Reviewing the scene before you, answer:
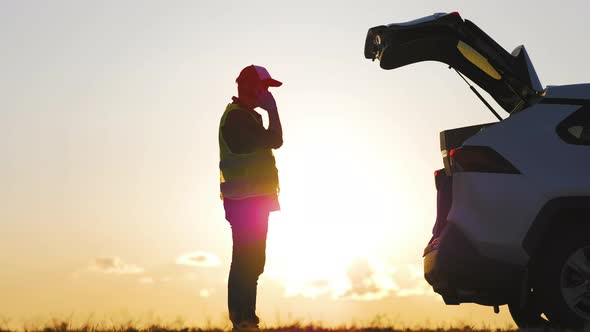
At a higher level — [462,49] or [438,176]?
[462,49]

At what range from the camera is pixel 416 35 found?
29.2 feet

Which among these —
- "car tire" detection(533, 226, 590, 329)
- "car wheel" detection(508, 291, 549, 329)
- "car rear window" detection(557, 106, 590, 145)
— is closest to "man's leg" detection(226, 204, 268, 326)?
"car wheel" detection(508, 291, 549, 329)

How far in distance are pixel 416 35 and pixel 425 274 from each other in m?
2.04

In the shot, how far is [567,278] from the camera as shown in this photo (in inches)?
320

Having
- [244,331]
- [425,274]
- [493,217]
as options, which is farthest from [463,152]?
[244,331]

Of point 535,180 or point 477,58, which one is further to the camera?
point 477,58

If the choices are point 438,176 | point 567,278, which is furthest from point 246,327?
point 567,278

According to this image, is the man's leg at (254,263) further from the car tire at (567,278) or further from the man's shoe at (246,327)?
the car tire at (567,278)

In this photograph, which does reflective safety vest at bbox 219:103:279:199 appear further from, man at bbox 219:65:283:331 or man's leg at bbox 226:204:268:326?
man's leg at bbox 226:204:268:326

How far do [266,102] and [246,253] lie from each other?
4.22ft

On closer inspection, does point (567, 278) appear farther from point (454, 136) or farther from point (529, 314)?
point (454, 136)

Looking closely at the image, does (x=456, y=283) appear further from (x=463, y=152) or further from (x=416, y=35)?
(x=416, y=35)

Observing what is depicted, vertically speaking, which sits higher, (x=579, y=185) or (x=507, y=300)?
(x=579, y=185)

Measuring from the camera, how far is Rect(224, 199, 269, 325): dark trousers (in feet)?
28.6
